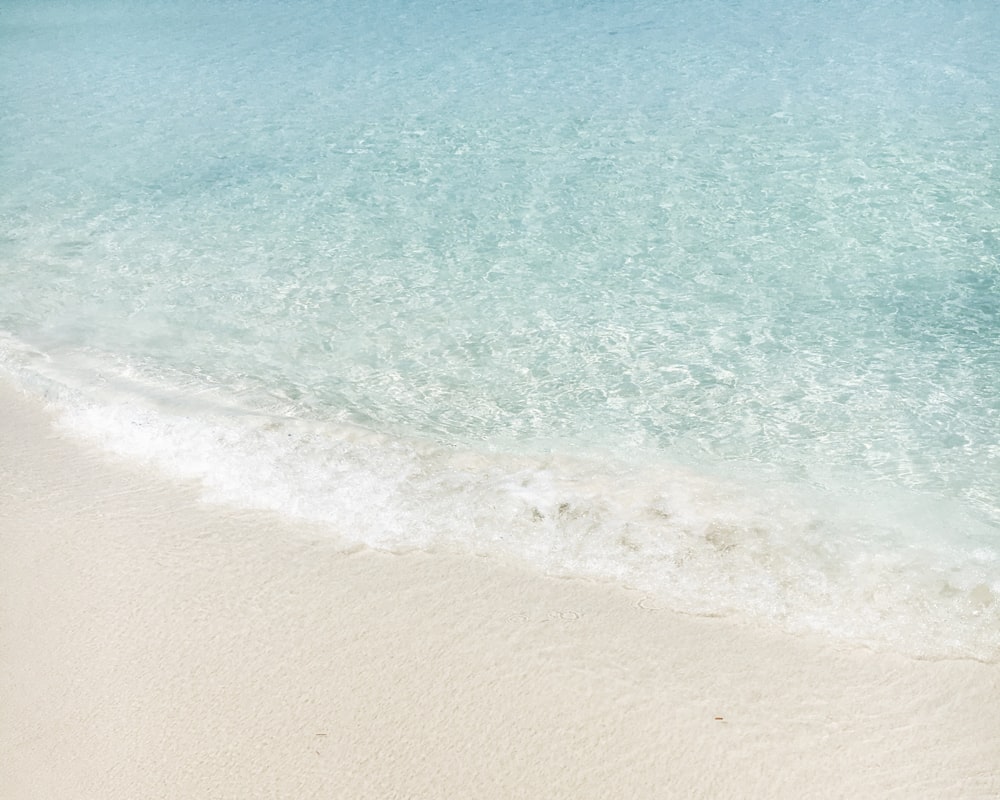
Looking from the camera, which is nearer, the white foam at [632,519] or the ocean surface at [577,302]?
the white foam at [632,519]

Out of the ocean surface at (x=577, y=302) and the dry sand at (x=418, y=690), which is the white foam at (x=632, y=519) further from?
the dry sand at (x=418, y=690)

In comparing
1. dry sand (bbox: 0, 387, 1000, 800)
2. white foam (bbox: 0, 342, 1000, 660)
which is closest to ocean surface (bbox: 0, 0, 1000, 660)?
white foam (bbox: 0, 342, 1000, 660)

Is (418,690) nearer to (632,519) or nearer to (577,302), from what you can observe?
(632,519)

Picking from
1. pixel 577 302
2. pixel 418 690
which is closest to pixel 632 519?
pixel 418 690

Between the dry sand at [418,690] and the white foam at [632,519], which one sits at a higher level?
the dry sand at [418,690]

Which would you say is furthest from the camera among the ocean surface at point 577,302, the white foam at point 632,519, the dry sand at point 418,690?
the ocean surface at point 577,302

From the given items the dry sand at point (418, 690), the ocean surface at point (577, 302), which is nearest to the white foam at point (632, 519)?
the ocean surface at point (577, 302)

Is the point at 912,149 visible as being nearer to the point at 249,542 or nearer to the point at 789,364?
the point at 789,364

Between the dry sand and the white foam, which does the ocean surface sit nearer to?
the white foam
